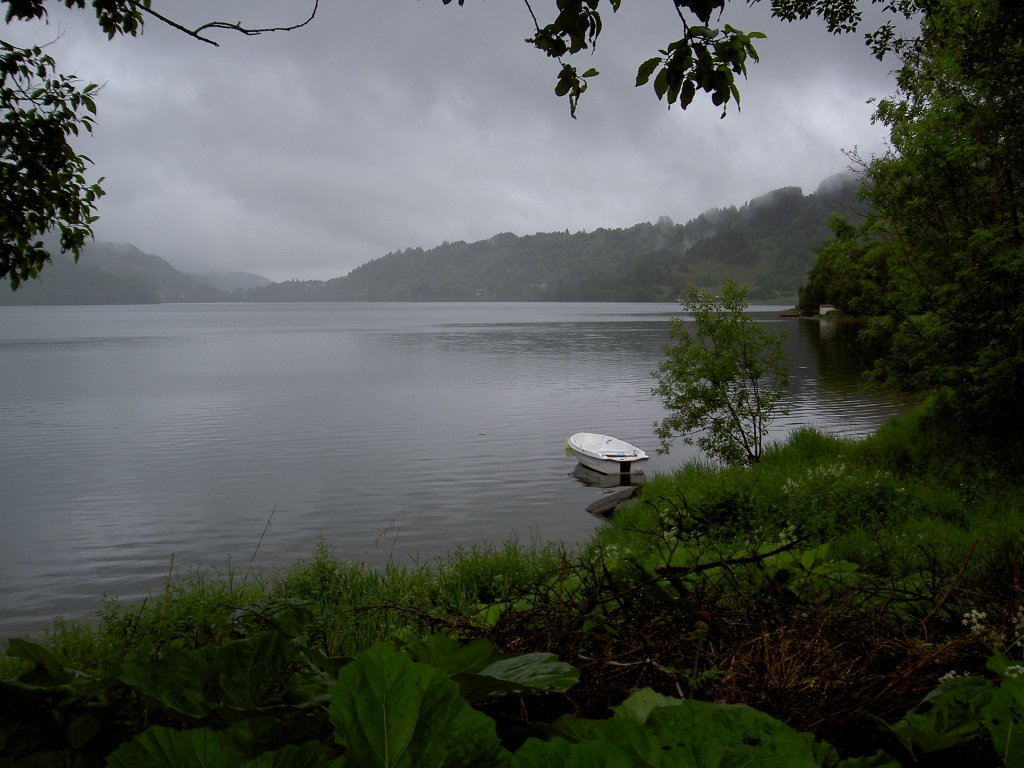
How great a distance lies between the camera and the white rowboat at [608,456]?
2530 cm

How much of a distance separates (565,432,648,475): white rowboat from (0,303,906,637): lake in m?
0.91

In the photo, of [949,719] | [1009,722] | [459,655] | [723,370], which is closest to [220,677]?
[459,655]

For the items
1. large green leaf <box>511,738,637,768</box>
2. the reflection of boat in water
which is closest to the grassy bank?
large green leaf <box>511,738,637,768</box>

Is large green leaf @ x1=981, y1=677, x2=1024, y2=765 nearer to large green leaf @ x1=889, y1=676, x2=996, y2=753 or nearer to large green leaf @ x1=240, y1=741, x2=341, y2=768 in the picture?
large green leaf @ x1=889, y1=676, x2=996, y2=753

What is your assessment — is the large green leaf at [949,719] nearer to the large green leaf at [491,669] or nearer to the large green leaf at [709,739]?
the large green leaf at [709,739]

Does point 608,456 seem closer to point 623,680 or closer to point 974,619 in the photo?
point 974,619

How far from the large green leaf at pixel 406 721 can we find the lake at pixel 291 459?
673cm

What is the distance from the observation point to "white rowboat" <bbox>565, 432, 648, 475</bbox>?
25.3 meters

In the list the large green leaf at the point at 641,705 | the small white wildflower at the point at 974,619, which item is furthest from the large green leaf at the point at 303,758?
the small white wildflower at the point at 974,619

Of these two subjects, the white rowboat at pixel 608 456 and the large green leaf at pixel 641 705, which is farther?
the white rowboat at pixel 608 456

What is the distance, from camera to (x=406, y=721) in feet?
3.22

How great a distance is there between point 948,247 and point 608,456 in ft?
42.6

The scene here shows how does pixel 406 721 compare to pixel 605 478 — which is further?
pixel 605 478

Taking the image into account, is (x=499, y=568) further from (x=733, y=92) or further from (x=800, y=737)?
(x=800, y=737)
